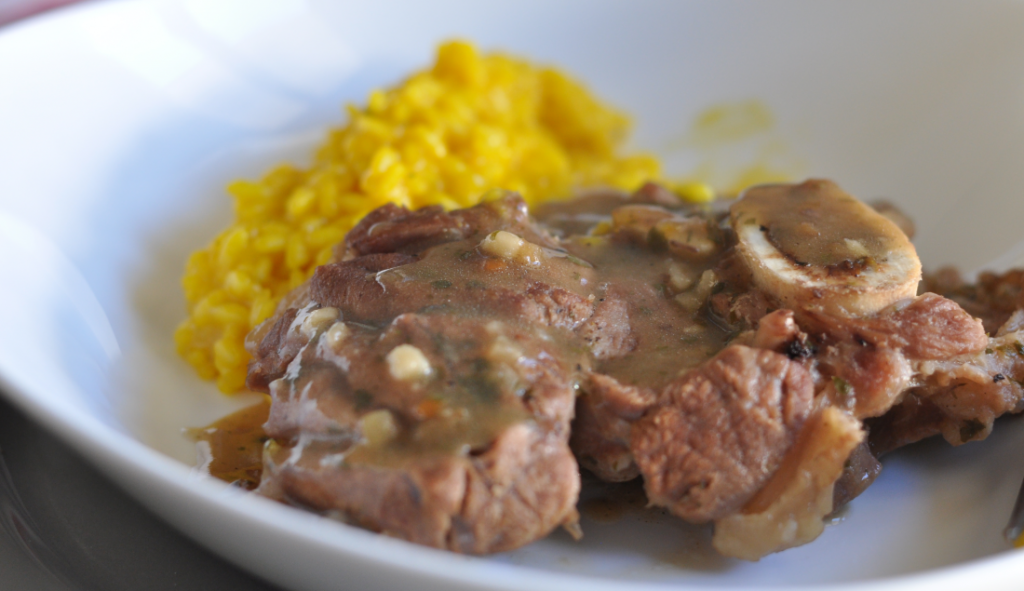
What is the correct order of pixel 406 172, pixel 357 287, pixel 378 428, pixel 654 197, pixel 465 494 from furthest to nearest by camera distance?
pixel 406 172 < pixel 654 197 < pixel 357 287 < pixel 378 428 < pixel 465 494

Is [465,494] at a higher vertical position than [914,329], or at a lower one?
lower

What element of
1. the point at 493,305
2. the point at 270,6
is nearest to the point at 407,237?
the point at 493,305

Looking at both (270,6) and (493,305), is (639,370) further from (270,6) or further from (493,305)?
(270,6)

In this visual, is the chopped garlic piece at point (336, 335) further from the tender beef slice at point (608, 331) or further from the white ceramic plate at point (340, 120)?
the tender beef slice at point (608, 331)

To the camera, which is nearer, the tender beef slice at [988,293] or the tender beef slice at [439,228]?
the tender beef slice at [439,228]

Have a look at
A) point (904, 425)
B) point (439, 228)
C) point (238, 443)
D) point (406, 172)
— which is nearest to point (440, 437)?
point (439, 228)

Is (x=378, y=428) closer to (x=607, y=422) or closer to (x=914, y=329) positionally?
(x=607, y=422)

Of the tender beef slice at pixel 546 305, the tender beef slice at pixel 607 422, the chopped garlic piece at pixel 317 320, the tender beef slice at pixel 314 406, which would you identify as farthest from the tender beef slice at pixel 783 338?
the chopped garlic piece at pixel 317 320
